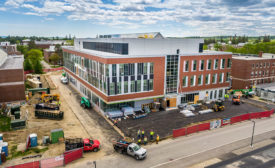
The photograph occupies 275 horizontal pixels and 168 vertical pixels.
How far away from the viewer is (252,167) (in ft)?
82.1

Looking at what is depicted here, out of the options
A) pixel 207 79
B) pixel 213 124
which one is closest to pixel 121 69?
pixel 213 124

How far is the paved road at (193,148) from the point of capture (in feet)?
83.6

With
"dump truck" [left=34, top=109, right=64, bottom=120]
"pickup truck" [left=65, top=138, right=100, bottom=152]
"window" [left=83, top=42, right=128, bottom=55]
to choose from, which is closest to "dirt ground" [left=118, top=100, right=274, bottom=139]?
"pickup truck" [left=65, top=138, right=100, bottom=152]

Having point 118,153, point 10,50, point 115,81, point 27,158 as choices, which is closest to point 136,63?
point 115,81

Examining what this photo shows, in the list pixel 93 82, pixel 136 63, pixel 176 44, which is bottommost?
pixel 93 82

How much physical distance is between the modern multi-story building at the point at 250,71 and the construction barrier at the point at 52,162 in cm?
6117

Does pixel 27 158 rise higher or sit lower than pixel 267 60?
lower

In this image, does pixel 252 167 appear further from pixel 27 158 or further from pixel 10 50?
pixel 10 50

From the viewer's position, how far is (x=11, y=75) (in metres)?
47.4

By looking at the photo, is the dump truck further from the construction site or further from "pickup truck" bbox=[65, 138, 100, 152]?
"pickup truck" bbox=[65, 138, 100, 152]

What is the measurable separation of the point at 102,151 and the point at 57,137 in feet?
25.3

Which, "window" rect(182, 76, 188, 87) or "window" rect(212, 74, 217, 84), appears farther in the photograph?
"window" rect(212, 74, 217, 84)

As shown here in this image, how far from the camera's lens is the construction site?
94.6 ft

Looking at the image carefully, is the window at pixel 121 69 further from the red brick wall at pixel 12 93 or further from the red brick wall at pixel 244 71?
the red brick wall at pixel 244 71
